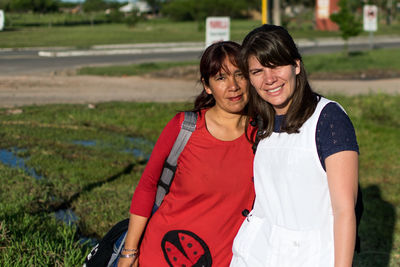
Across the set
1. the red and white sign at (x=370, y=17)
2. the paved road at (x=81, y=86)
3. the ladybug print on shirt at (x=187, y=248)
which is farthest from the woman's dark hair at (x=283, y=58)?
the red and white sign at (x=370, y=17)

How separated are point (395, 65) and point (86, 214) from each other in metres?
Answer: 18.3

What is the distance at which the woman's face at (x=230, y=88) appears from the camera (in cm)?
246

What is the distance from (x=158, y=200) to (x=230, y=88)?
0.59 meters

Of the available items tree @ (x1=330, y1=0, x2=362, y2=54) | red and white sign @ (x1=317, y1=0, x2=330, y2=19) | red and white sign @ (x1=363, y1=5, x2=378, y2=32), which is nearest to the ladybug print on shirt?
tree @ (x1=330, y1=0, x2=362, y2=54)

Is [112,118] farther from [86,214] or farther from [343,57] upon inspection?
[343,57]

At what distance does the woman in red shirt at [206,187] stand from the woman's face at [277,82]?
1.16ft

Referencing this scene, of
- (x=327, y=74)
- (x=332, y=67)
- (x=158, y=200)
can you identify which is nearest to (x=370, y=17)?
(x=332, y=67)

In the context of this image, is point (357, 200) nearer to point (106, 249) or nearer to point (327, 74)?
point (106, 249)

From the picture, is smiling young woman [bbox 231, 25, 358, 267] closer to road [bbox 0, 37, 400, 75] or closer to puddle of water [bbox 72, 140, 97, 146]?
puddle of water [bbox 72, 140, 97, 146]

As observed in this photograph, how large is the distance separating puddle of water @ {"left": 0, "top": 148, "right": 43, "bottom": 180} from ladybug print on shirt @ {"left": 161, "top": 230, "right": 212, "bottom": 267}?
149 inches

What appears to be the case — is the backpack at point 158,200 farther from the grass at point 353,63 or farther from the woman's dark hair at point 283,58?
the grass at point 353,63

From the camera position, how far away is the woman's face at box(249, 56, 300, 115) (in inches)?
80.6

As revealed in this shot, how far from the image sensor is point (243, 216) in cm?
243

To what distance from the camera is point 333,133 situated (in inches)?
72.7
